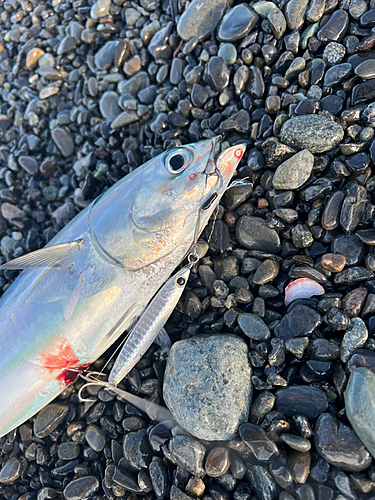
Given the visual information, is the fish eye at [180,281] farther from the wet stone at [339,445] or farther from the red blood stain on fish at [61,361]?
the wet stone at [339,445]

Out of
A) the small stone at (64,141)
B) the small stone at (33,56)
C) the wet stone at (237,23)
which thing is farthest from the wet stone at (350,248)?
the small stone at (33,56)

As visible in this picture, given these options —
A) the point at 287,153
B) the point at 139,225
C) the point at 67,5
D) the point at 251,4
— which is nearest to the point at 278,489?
the point at 139,225

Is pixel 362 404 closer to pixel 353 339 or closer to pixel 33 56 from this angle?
pixel 353 339

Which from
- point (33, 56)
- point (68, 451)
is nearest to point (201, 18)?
point (33, 56)

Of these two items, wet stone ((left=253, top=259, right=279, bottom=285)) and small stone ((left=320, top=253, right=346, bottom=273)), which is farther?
wet stone ((left=253, top=259, right=279, bottom=285))

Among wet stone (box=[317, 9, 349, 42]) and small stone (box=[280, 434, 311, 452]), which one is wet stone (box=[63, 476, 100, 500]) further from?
wet stone (box=[317, 9, 349, 42])

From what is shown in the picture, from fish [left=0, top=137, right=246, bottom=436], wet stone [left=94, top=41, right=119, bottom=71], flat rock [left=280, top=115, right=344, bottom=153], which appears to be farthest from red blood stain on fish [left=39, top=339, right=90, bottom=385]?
wet stone [left=94, top=41, right=119, bottom=71]

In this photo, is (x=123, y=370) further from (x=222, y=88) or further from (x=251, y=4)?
(x=251, y=4)
